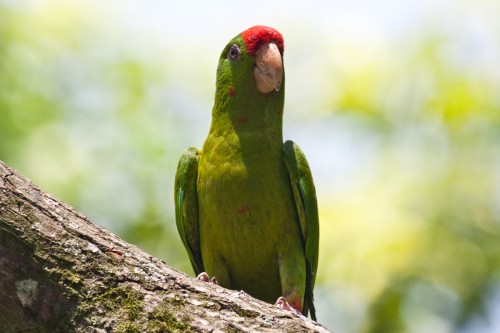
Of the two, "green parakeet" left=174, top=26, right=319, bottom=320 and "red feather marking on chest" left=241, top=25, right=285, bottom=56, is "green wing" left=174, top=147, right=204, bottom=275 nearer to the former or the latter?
"green parakeet" left=174, top=26, right=319, bottom=320

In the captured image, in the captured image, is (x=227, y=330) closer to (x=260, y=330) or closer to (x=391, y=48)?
(x=260, y=330)

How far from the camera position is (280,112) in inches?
231

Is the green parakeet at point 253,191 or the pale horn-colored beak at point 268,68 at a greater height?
the pale horn-colored beak at point 268,68

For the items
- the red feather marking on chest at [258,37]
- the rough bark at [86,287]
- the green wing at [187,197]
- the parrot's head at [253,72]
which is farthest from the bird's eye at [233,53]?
the rough bark at [86,287]

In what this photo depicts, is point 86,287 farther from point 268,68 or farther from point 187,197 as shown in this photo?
point 268,68

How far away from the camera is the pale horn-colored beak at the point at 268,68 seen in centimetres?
556

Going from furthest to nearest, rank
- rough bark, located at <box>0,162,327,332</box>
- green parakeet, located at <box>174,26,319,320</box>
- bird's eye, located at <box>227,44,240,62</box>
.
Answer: bird's eye, located at <box>227,44,240,62</box>
green parakeet, located at <box>174,26,319,320</box>
rough bark, located at <box>0,162,327,332</box>

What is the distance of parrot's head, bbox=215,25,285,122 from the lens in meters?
5.60

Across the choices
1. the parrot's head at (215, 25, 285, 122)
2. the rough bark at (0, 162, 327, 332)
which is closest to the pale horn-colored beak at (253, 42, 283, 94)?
the parrot's head at (215, 25, 285, 122)

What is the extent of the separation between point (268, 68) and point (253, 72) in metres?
0.17

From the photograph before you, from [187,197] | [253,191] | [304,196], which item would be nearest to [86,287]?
[253,191]

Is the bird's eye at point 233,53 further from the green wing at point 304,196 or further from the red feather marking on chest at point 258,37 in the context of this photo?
the green wing at point 304,196

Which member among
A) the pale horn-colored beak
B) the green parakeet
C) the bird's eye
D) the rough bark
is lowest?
the rough bark

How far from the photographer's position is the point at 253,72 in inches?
225
